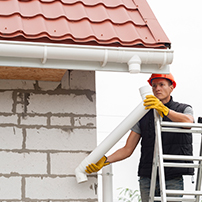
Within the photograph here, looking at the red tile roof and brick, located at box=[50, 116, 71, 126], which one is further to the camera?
brick, located at box=[50, 116, 71, 126]

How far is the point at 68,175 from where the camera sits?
352cm

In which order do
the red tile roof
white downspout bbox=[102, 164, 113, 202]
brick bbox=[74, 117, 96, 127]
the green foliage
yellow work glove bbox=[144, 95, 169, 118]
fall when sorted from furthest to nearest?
the green foliage → white downspout bbox=[102, 164, 113, 202] → brick bbox=[74, 117, 96, 127] → yellow work glove bbox=[144, 95, 169, 118] → the red tile roof

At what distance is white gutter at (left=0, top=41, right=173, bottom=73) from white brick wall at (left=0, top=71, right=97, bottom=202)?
0.63 meters

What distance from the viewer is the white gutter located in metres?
2.88

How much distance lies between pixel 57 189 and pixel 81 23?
139 cm

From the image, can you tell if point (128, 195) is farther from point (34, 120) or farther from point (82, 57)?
point (82, 57)

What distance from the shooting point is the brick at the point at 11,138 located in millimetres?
3480

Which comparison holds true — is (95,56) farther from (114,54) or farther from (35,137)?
(35,137)

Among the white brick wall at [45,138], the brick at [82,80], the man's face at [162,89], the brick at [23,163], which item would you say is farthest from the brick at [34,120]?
the man's face at [162,89]

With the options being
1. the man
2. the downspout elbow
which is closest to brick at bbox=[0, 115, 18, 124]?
the man

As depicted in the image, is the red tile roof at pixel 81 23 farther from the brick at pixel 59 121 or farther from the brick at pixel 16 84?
the brick at pixel 59 121

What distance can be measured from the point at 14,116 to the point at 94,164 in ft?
2.61

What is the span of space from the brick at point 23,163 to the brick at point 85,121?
398 mm

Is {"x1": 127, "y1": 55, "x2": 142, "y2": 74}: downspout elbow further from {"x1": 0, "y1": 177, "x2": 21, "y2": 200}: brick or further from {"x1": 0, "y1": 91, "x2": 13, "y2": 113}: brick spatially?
{"x1": 0, "y1": 177, "x2": 21, "y2": 200}: brick
